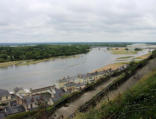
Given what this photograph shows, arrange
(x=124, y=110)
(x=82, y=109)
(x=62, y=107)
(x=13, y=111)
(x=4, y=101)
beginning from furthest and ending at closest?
1. (x=4, y=101)
2. (x=13, y=111)
3. (x=62, y=107)
4. (x=82, y=109)
5. (x=124, y=110)

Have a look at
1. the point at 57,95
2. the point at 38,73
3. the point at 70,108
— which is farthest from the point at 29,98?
the point at 38,73

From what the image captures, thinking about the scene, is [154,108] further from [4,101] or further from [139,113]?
[4,101]

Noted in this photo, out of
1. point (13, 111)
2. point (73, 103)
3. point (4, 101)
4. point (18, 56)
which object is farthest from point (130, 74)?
point (18, 56)

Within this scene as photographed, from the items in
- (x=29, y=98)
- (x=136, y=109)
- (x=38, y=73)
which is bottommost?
(x=38, y=73)

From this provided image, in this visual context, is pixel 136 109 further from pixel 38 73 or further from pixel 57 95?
pixel 38 73

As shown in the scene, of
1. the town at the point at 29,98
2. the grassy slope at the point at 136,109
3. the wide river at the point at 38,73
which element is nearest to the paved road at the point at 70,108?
the town at the point at 29,98

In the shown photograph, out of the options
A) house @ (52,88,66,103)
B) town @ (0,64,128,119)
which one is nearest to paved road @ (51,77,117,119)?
town @ (0,64,128,119)

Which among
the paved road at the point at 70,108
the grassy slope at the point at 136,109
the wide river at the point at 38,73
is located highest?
the grassy slope at the point at 136,109

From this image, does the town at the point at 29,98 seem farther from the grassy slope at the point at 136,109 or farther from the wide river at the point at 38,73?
the wide river at the point at 38,73

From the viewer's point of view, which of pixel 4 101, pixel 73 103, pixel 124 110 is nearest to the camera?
pixel 124 110

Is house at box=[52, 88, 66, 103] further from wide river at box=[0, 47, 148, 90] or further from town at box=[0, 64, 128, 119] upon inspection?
wide river at box=[0, 47, 148, 90]

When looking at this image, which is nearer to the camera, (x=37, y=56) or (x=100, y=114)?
(x=100, y=114)
